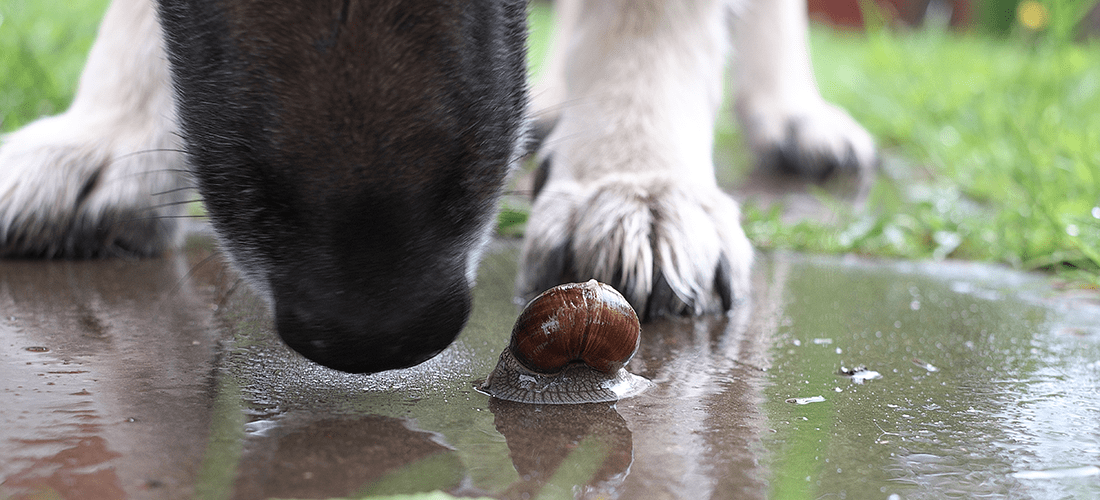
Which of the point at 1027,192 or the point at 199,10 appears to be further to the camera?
the point at 1027,192

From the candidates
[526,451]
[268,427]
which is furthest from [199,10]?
[526,451]

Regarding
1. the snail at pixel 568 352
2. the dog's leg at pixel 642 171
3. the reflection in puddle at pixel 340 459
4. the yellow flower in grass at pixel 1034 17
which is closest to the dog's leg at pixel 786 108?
the dog's leg at pixel 642 171

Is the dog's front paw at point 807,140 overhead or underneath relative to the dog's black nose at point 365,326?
overhead

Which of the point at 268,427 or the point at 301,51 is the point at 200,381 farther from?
the point at 301,51

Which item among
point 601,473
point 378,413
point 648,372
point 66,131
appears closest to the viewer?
point 601,473

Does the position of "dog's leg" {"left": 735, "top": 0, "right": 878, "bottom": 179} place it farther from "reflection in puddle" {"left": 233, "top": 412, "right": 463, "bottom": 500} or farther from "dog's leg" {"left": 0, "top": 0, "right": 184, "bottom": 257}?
"reflection in puddle" {"left": 233, "top": 412, "right": 463, "bottom": 500}

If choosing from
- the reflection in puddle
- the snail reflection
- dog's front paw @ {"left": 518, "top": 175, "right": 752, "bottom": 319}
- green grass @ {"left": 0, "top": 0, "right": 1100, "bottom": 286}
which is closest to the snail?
the snail reflection

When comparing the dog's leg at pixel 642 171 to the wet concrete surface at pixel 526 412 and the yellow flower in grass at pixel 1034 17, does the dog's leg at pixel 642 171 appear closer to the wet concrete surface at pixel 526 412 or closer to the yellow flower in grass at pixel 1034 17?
the wet concrete surface at pixel 526 412

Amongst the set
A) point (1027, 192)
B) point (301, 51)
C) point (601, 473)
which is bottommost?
point (601, 473)
